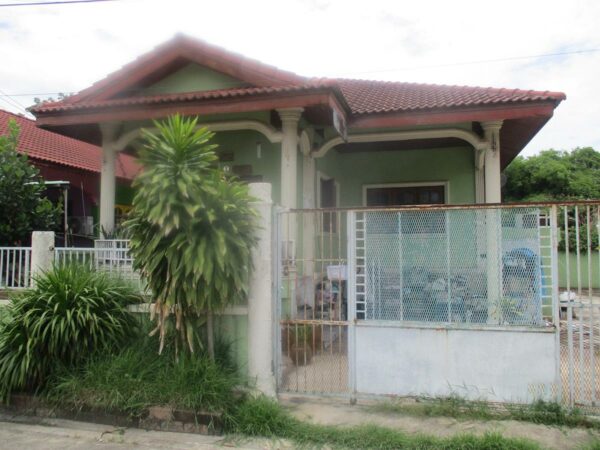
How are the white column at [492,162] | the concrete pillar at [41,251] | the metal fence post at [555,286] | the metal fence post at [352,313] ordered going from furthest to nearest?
the white column at [492,162]
the concrete pillar at [41,251]
the metal fence post at [352,313]
the metal fence post at [555,286]

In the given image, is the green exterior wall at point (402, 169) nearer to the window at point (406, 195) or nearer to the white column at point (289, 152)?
the window at point (406, 195)

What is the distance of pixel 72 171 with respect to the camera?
551 inches

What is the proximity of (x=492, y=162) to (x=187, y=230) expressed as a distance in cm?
501

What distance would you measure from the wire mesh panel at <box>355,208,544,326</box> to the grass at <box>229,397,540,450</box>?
108 cm

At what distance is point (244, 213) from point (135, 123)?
440 centimetres

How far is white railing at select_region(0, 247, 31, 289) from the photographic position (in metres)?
6.39

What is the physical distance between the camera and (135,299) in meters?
5.42

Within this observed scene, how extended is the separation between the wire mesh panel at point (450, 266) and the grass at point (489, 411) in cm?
71

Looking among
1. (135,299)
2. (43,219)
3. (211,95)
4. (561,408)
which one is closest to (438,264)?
(561,408)

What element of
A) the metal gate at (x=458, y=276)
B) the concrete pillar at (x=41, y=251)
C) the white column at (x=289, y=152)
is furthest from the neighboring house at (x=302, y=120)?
the metal gate at (x=458, y=276)

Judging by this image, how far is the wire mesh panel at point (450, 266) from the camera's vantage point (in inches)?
176

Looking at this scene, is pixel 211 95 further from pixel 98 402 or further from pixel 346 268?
pixel 98 402

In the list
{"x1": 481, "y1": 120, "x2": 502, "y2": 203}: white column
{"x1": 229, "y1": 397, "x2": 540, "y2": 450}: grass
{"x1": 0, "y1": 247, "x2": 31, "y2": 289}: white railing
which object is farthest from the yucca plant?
{"x1": 481, "y1": 120, "x2": 502, "y2": 203}: white column

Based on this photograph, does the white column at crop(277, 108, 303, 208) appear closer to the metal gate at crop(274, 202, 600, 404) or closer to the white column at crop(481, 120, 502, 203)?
the metal gate at crop(274, 202, 600, 404)
